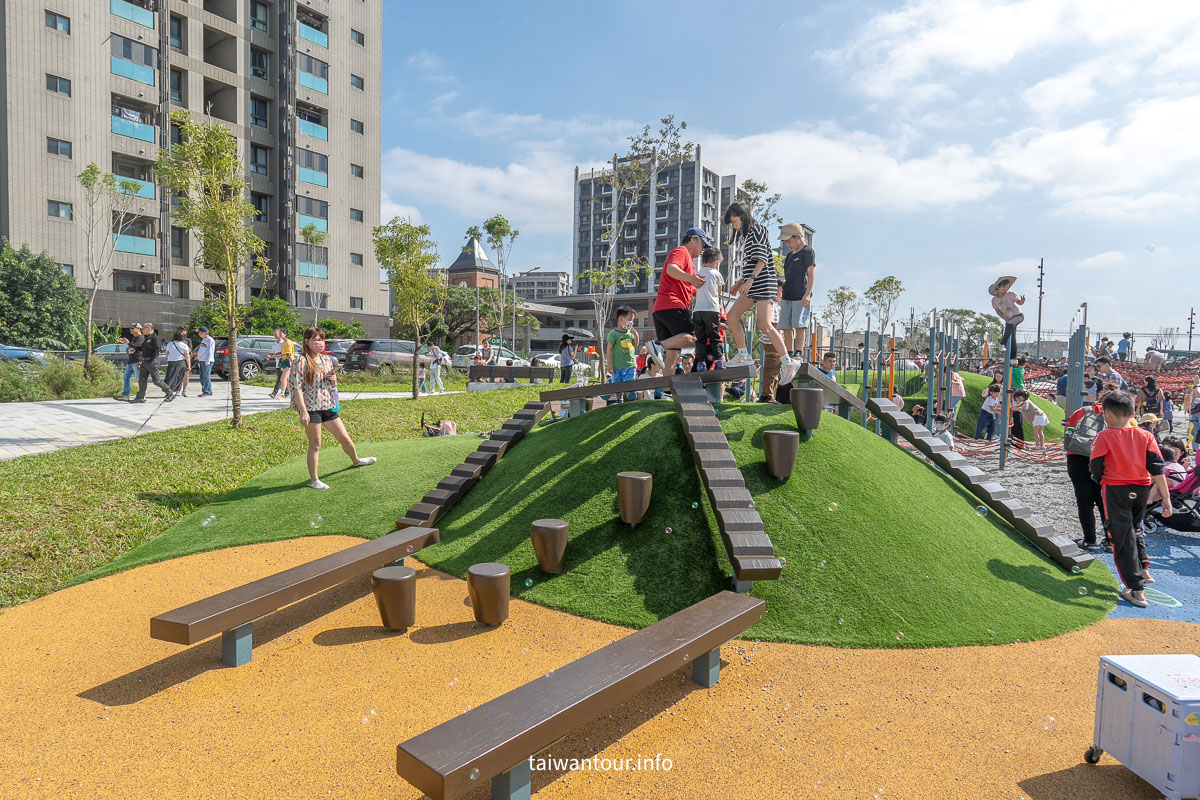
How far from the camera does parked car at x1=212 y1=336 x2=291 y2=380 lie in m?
20.3

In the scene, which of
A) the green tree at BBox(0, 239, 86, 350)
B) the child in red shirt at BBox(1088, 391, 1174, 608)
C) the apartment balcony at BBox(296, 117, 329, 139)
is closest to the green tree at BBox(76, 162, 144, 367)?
the green tree at BBox(0, 239, 86, 350)

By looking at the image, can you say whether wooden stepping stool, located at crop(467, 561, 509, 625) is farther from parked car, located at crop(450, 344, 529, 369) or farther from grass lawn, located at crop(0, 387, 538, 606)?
parked car, located at crop(450, 344, 529, 369)

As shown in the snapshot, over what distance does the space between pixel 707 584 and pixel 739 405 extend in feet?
8.96

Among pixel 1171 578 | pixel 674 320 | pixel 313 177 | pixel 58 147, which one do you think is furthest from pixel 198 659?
pixel 313 177

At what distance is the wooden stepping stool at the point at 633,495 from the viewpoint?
5070mm

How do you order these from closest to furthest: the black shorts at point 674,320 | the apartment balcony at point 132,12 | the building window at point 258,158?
the black shorts at point 674,320, the apartment balcony at point 132,12, the building window at point 258,158

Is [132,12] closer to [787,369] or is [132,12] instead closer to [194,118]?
[194,118]

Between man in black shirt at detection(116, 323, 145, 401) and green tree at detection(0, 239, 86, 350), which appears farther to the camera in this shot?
green tree at detection(0, 239, 86, 350)

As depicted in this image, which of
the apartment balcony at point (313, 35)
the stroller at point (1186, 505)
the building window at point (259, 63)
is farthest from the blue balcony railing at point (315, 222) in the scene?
the stroller at point (1186, 505)

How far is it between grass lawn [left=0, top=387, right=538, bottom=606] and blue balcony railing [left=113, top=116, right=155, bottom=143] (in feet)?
82.2

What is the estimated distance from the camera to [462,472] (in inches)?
268

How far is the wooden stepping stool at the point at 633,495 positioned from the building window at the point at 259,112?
3780 centimetres

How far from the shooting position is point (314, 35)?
113ft

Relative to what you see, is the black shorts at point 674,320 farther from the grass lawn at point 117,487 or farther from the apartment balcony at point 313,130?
the apartment balcony at point 313,130
